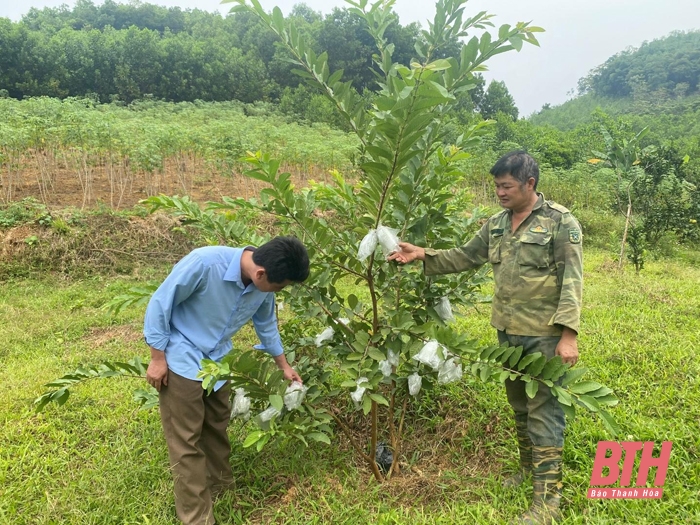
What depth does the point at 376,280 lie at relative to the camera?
2.32m

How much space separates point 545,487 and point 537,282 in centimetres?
99

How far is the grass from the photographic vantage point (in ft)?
7.18

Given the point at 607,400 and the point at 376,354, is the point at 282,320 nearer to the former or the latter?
the point at 376,354

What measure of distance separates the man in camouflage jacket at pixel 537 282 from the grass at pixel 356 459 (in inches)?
9.8

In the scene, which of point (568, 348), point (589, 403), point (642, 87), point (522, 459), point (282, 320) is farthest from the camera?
point (642, 87)

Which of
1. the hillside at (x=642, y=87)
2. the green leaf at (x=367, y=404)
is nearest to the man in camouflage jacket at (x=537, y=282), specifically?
the green leaf at (x=367, y=404)

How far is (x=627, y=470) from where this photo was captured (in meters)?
2.29

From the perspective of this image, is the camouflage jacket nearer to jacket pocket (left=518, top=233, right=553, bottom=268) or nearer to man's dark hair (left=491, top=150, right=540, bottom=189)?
jacket pocket (left=518, top=233, right=553, bottom=268)

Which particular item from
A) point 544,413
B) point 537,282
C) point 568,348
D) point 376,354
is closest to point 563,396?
point 568,348

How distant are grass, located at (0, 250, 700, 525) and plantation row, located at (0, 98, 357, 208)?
435 cm

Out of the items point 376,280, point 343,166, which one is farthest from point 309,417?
point 343,166

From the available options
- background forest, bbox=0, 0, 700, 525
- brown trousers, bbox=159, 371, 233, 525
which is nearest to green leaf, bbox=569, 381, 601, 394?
background forest, bbox=0, 0, 700, 525

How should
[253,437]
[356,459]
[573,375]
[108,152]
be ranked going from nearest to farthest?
[573,375], [253,437], [356,459], [108,152]

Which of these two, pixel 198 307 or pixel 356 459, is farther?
pixel 356 459
